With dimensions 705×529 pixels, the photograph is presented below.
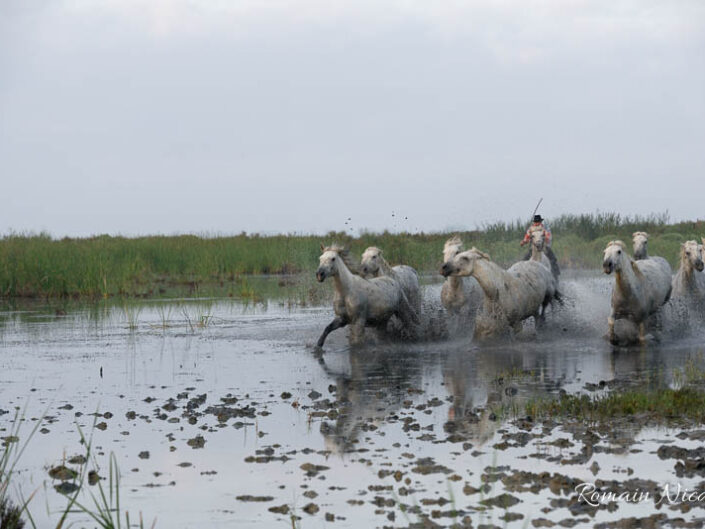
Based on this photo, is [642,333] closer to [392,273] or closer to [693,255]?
[693,255]

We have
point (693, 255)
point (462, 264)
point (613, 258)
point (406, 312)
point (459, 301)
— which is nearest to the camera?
point (613, 258)

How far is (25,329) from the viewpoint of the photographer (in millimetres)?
20266

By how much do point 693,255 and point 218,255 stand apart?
21.1m

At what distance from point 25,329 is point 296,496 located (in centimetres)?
1436

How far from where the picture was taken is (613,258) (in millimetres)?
15727

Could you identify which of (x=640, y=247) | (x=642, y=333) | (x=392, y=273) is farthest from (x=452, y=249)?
(x=640, y=247)

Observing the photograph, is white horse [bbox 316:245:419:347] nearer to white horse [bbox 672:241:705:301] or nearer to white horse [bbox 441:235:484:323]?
white horse [bbox 441:235:484:323]

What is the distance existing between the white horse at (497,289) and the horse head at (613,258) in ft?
5.09

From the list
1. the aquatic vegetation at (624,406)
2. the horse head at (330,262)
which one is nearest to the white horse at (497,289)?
the horse head at (330,262)

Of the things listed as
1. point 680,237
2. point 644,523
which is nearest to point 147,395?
point 644,523

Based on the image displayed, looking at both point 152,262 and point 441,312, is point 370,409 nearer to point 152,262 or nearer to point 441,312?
point 441,312

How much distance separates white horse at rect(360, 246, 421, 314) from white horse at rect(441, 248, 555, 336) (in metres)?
1.85

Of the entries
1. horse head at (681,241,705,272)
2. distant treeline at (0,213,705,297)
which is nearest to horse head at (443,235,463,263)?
horse head at (681,241,705,272)

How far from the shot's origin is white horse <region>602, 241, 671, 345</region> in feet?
52.3
